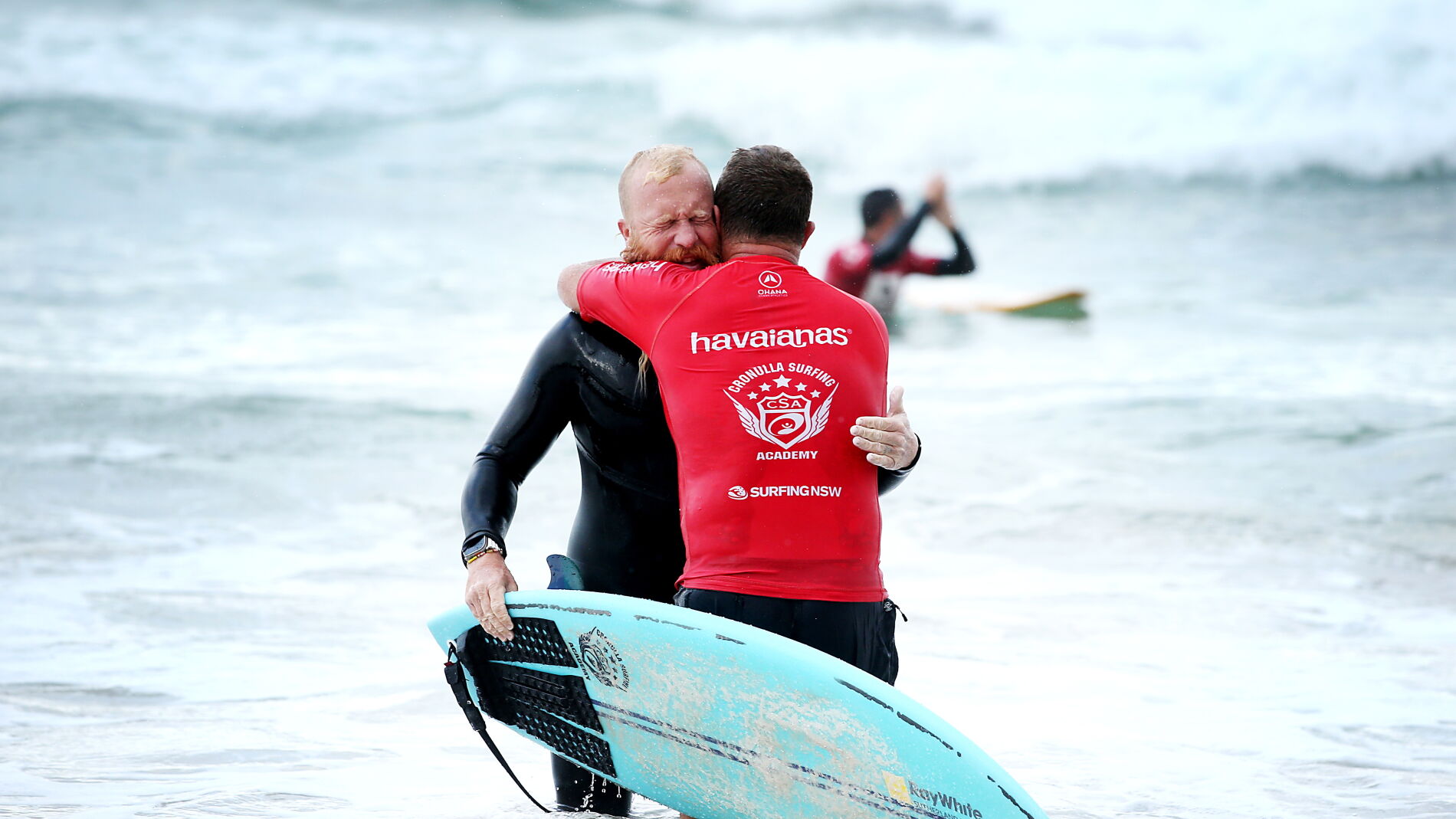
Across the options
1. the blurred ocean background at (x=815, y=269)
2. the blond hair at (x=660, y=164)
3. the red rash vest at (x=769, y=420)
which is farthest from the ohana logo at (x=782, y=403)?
the blurred ocean background at (x=815, y=269)

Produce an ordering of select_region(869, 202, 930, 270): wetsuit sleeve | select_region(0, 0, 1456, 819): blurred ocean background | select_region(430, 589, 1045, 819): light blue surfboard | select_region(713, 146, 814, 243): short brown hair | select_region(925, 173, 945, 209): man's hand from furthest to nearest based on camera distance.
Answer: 1. select_region(869, 202, 930, 270): wetsuit sleeve
2. select_region(925, 173, 945, 209): man's hand
3. select_region(0, 0, 1456, 819): blurred ocean background
4. select_region(713, 146, 814, 243): short brown hair
5. select_region(430, 589, 1045, 819): light blue surfboard

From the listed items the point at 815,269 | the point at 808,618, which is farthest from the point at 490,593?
the point at 815,269

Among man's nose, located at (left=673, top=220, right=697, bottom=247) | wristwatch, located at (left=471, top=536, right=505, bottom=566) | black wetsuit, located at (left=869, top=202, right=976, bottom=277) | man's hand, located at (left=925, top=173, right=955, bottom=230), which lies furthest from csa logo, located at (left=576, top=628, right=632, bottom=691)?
black wetsuit, located at (left=869, top=202, right=976, bottom=277)

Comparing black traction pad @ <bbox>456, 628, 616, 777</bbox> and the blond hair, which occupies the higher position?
the blond hair

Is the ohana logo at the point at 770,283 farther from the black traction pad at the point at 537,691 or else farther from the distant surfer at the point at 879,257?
the distant surfer at the point at 879,257

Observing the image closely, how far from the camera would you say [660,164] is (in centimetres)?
236

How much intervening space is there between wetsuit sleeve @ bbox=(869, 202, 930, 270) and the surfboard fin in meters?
7.38

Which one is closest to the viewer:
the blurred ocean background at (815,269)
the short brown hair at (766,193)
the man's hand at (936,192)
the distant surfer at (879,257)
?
the short brown hair at (766,193)

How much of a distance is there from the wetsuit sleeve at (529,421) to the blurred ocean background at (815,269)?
3.48ft

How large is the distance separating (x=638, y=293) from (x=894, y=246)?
8.02 m

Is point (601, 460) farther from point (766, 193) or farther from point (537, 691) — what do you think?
point (766, 193)

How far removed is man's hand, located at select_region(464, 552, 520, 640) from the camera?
91.7 inches

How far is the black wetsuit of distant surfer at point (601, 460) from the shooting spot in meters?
2.46

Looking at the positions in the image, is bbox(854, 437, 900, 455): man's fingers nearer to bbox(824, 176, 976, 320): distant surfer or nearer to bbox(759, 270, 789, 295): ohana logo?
bbox(759, 270, 789, 295): ohana logo
